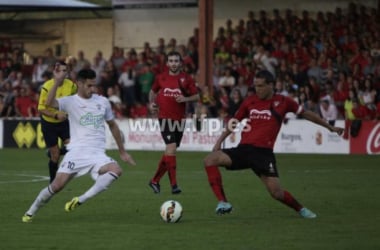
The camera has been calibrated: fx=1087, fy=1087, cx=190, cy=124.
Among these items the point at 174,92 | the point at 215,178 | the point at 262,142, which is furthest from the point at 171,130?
the point at 262,142

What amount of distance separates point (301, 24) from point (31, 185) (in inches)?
665

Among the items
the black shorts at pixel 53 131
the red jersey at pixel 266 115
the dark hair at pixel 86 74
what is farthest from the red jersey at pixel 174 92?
Answer: the dark hair at pixel 86 74

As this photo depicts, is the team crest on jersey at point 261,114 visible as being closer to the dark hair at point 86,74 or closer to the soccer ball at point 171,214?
the soccer ball at point 171,214

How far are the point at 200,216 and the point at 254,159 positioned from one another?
1127 millimetres

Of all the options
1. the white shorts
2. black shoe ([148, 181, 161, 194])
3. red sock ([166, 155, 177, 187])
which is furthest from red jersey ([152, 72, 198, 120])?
the white shorts

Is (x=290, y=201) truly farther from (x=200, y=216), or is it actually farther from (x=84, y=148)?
(x=84, y=148)

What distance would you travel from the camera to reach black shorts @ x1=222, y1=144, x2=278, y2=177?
43.6ft

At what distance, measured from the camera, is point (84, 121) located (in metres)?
13.2

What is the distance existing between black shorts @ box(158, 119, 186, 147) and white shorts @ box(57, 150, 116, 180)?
14.3ft

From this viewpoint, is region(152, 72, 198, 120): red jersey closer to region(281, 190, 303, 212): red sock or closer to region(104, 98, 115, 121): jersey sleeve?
region(104, 98, 115, 121): jersey sleeve

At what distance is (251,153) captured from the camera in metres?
13.3

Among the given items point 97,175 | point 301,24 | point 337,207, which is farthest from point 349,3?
point 97,175

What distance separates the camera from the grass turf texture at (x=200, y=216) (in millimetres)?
11312
